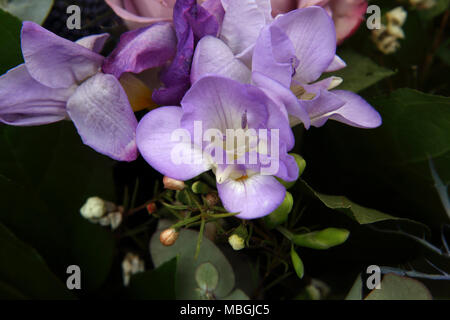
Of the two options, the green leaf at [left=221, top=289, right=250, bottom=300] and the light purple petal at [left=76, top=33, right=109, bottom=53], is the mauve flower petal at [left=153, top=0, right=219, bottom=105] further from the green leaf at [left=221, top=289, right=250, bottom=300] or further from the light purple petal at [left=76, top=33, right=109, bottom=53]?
the green leaf at [left=221, top=289, right=250, bottom=300]

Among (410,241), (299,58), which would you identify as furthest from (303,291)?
(299,58)

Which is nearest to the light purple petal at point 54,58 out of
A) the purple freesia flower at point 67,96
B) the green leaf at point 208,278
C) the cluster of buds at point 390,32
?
the purple freesia flower at point 67,96

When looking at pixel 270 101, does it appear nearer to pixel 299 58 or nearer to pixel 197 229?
pixel 299 58

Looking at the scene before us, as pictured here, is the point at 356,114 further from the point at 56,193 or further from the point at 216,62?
the point at 56,193

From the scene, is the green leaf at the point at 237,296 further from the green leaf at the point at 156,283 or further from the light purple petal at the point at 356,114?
the light purple petal at the point at 356,114

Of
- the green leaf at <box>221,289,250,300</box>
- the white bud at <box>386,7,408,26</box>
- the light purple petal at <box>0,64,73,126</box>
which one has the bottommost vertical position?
the green leaf at <box>221,289,250,300</box>

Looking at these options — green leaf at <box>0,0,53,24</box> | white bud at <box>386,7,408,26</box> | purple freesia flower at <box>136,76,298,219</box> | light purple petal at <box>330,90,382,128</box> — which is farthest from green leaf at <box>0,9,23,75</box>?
white bud at <box>386,7,408,26</box>
